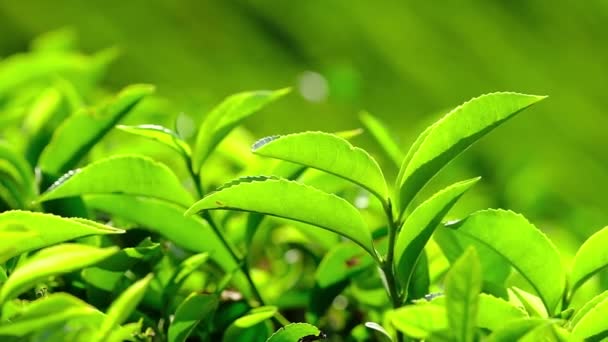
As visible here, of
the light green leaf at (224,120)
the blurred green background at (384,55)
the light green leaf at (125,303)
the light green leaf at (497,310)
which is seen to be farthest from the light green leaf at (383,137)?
the blurred green background at (384,55)

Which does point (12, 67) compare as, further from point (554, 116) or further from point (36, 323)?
point (554, 116)

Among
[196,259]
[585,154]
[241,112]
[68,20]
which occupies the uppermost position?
[68,20]

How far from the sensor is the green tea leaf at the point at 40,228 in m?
0.58

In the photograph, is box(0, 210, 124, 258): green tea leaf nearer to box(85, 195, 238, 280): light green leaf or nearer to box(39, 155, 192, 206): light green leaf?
box(39, 155, 192, 206): light green leaf

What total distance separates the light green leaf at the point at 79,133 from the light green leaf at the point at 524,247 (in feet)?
1.17

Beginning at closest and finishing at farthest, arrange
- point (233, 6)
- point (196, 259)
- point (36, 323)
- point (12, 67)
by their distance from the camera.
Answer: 1. point (36, 323)
2. point (196, 259)
3. point (12, 67)
4. point (233, 6)

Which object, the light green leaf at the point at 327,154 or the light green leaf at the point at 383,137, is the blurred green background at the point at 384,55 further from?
the light green leaf at the point at 327,154

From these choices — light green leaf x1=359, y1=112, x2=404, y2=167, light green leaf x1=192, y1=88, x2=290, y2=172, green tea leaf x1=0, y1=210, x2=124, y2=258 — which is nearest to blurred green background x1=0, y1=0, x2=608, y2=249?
light green leaf x1=359, y1=112, x2=404, y2=167

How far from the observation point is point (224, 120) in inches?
31.8

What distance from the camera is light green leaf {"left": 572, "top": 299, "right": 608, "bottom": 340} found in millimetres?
601

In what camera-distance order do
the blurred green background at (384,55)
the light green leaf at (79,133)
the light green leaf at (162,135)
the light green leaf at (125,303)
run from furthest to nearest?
the blurred green background at (384,55), the light green leaf at (79,133), the light green leaf at (162,135), the light green leaf at (125,303)

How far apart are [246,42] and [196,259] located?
10.9 feet

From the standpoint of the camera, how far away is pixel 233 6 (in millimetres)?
4074

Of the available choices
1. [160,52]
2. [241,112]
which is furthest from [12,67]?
[160,52]
